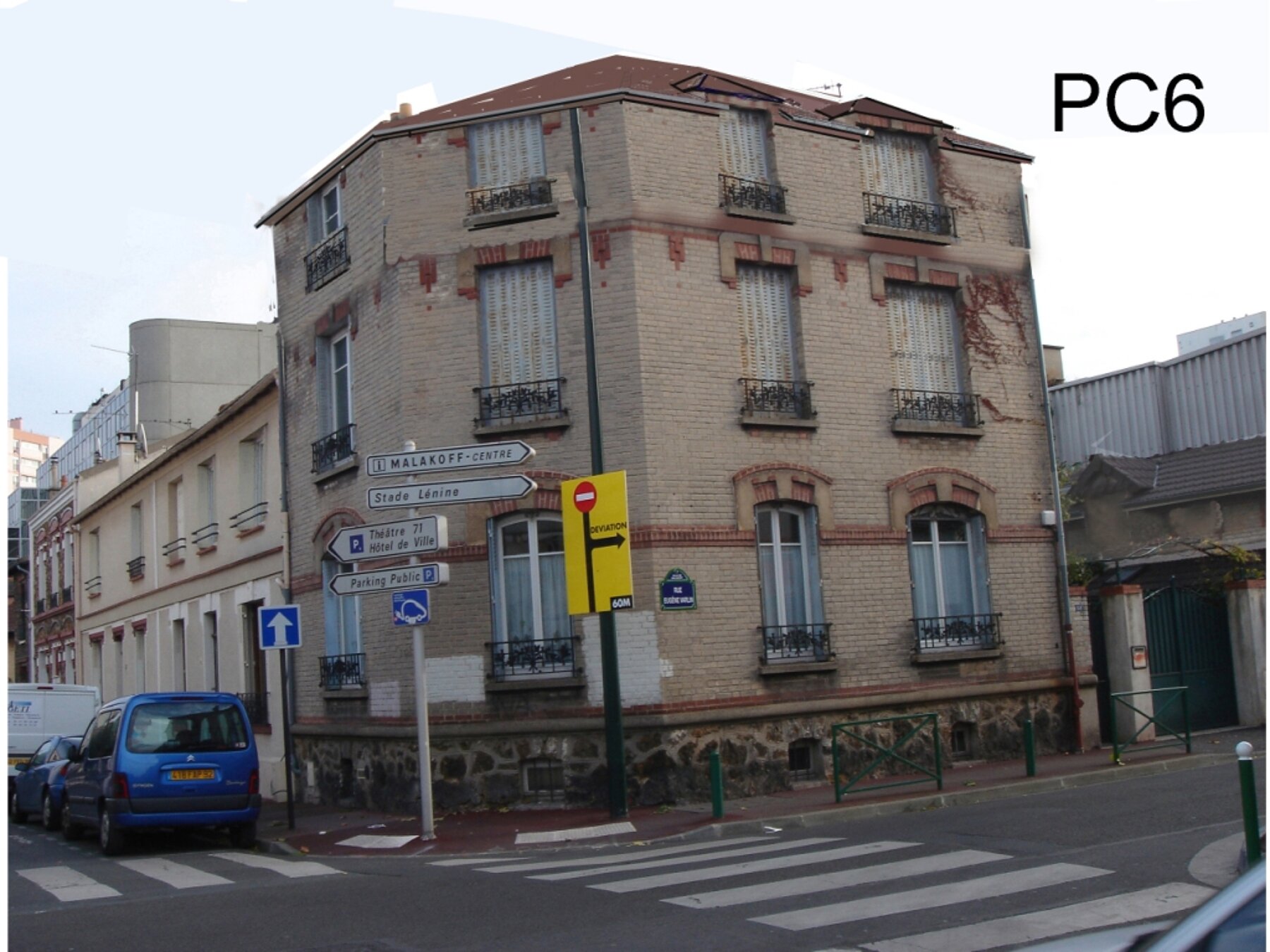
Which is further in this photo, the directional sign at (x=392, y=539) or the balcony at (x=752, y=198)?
the balcony at (x=752, y=198)

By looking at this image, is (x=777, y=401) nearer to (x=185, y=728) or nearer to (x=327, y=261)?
(x=327, y=261)

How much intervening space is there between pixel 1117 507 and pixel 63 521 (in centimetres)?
2823

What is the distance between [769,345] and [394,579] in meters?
5.85

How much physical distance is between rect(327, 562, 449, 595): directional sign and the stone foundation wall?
8.15 feet

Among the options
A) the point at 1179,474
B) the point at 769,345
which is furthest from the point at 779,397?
the point at 1179,474

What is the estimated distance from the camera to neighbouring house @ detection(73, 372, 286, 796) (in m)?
22.0

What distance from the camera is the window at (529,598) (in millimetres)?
16469

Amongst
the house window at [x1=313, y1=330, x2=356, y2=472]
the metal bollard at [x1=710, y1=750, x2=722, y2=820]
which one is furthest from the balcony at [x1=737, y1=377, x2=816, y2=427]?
the house window at [x1=313, y1=330, x2=356, y2=472]

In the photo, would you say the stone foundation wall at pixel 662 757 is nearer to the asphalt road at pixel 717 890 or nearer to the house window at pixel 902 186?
the asphalt road at pixel 717 890

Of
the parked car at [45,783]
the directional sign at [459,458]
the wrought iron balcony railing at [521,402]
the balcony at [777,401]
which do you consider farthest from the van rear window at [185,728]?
the balcony at [777,401]

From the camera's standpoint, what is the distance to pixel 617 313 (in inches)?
651

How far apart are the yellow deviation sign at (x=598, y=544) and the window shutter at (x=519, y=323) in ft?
7.23

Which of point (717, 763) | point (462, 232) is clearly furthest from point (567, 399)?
point (717, 763)

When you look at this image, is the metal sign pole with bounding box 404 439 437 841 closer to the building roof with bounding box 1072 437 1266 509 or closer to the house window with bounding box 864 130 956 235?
the house window with bounding box 864 130 956 235
